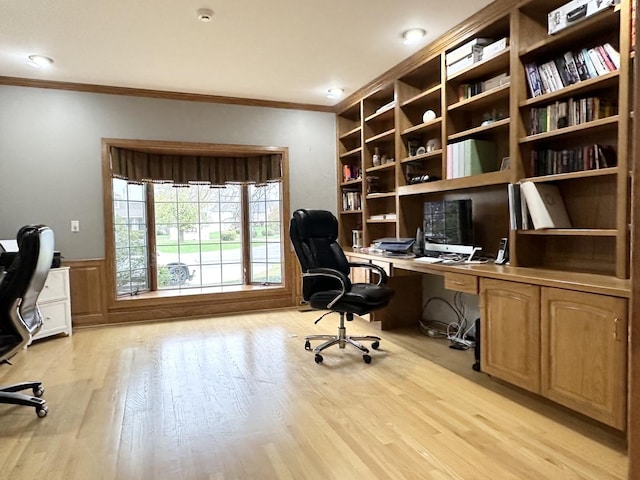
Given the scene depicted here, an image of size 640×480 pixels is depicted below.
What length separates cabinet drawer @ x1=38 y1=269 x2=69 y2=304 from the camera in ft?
12.4

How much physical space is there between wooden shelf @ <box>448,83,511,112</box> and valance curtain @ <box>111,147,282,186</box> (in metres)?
2.39

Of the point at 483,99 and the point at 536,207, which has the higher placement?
the point at 483,99

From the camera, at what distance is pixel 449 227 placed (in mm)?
3355

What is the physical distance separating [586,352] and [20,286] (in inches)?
114

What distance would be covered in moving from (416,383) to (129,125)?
3891 mm

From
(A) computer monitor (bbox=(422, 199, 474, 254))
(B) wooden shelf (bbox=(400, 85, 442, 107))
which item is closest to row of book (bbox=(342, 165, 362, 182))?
(B) wooden shelf (bbox=(400, 85, 442, 107))

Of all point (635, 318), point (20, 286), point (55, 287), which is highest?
point (635, 318)

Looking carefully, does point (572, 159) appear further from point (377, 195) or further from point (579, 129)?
point (377, 195)

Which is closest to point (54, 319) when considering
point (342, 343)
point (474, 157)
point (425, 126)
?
point (342, 343)

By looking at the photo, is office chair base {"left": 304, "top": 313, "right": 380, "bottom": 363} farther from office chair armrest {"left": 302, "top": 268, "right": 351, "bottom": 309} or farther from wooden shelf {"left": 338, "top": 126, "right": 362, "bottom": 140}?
wooden shelf {"left": 338, "top": 126, "right": 362, "bottom": 140}

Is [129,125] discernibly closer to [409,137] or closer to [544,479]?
[409,137]

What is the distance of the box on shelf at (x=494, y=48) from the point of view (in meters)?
2.81

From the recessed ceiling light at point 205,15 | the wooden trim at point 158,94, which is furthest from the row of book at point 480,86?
the wooden trim at point 158,94

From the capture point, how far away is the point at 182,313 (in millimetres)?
4656
